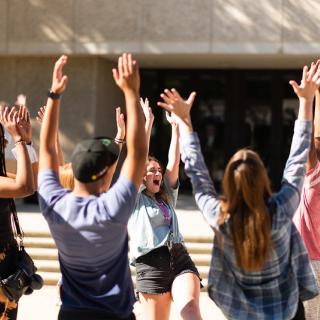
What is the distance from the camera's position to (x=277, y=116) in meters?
16.0

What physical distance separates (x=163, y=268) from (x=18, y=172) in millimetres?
1624

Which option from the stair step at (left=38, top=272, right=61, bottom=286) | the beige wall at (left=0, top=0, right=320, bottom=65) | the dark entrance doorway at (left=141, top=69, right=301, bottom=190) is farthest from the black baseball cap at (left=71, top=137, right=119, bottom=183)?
the dark entrance doorway at (left=141, top=69, right=301, bottom=190)

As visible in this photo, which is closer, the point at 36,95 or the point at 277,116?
the point at 36,95

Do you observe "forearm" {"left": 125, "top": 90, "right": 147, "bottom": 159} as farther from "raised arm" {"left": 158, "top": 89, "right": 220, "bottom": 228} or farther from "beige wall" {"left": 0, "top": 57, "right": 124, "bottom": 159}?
"beige wall" {"left": 0, "top": 57, "right": 124, "bottom": 159}

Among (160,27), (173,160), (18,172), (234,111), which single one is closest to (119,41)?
(160,27)

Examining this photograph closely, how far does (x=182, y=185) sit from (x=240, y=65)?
3.30 meters

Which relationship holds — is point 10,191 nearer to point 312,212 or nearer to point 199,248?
point 312,212

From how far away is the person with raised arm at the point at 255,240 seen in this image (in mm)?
3172

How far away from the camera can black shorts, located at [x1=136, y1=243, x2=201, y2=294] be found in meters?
4.97

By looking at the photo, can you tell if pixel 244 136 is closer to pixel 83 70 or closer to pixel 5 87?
pixel 83 70

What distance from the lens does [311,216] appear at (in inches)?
196

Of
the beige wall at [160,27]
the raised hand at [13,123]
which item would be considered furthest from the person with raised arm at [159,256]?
the beige wall at [160,27]

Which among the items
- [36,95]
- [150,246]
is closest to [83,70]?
[36,95]

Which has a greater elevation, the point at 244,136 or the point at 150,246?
the point at 150,246
